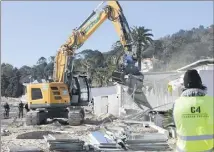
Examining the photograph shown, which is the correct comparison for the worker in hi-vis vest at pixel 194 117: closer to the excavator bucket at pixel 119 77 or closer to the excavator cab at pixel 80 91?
the excavator bucket at pixel 119 77

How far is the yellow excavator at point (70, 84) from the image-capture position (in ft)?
71.2

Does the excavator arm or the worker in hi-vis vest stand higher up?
the excavator arm

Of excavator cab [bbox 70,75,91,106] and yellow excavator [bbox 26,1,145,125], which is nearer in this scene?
Result: yellow excavator [bbox 26,1,145,125]

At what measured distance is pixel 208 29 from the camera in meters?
108

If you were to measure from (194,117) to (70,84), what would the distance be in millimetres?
18496

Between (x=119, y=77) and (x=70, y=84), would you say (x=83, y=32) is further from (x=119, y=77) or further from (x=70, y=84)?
(x=119, y=77)

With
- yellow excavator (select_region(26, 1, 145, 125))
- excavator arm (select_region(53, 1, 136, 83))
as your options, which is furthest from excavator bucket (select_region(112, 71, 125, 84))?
excavator arm (select_region(53, 1, 136, 83))

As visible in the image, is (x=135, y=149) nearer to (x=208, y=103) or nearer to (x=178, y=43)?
(x=208, y=103)

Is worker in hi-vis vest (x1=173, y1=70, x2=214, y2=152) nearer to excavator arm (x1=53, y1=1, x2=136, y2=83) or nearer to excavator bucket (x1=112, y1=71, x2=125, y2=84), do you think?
excavator bucket (x1=112, y1=71, x2=125, y2=84)

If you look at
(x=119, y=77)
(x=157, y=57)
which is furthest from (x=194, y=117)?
(x=157, y=57)

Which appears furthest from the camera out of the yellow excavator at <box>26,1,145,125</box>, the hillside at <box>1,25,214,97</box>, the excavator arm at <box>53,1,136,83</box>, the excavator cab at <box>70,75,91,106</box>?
the hillside at <box>1,25,214,97</box>

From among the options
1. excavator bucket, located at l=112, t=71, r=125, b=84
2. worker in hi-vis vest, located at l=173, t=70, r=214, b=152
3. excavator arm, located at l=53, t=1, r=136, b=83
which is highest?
excavator arm, located at l=53, t=1, r=136, b=83

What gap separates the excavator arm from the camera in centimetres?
2211

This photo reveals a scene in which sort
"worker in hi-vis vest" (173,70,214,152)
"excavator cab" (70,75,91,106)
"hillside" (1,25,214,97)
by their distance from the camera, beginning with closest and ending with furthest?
"worker in hi-vis vest" (173,70,214,152), "excavator cab" (70,75,91,106), "hillside" (1,25,214,97)
